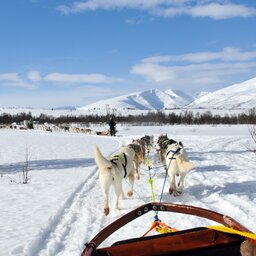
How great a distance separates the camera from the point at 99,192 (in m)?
6.93

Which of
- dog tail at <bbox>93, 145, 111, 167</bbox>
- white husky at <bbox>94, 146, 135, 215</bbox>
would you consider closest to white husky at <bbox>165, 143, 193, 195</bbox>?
white husky at <bbox>94, 146, 135, 215</bbox>

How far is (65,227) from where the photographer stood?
4766 mm

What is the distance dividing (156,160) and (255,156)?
11.4 ft

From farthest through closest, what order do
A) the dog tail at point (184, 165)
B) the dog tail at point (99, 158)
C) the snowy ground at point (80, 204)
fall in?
the dog tail at point (184, 165), the dog tail at point (99, 158), the snowy ground at point (80, 204)

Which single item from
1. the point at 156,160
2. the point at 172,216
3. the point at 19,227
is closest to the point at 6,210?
the point at 19,227

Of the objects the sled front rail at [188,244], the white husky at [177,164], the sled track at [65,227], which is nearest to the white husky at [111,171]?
the sled track at [65,227]

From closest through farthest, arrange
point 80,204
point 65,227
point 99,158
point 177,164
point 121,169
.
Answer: point 65,227 → point 99,158 → point 121,169 → point 80,204 → point 177,164

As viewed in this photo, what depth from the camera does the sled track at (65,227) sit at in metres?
4.03

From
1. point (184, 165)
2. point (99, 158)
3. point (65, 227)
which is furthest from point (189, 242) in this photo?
point (184, 165)

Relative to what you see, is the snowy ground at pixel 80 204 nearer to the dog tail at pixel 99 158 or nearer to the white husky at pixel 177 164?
the white husky at pixel 177 164

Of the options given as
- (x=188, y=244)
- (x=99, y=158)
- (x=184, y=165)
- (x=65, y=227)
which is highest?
(x=99, y=158)

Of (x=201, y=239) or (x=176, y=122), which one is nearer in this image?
(x=201, y=239)

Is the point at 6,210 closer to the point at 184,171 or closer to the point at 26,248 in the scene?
the point at 26,248

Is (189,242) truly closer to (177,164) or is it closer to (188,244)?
(188,244)
